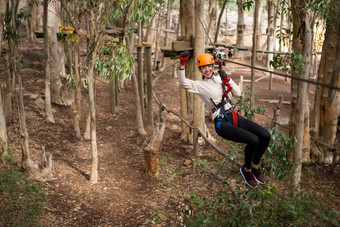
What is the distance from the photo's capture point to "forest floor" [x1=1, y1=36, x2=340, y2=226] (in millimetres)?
5984

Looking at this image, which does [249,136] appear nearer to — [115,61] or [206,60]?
[206,60]

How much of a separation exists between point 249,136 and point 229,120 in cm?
34

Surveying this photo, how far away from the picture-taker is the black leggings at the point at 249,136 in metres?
3.98

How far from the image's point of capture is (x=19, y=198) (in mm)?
5480

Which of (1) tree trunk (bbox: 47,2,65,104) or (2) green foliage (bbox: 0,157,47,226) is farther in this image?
(1) tree trunk (bbox: 47,2,65,104)

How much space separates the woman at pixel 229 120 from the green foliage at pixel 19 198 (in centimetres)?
294

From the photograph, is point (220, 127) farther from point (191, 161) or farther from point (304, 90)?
point (191, 161)

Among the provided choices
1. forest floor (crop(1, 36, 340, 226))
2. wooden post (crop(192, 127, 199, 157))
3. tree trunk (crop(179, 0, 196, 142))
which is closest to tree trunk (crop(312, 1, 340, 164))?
forest floor (crop(1, 36, 340, 226))

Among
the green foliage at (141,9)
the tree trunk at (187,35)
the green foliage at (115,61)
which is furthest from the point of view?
the tree trunk at (187,35)

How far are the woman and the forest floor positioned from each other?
0.86m

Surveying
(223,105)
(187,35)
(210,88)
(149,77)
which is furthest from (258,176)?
(149,77)

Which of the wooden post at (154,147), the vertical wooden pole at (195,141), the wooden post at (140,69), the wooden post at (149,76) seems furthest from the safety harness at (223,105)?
the wooden post at (140,69)

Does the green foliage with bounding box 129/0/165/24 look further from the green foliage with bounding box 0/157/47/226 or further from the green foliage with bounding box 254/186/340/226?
the green foliage with bounding box 254/186/340/226

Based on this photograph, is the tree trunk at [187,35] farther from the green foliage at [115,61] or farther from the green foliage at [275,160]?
the green foliage at [275,160]
